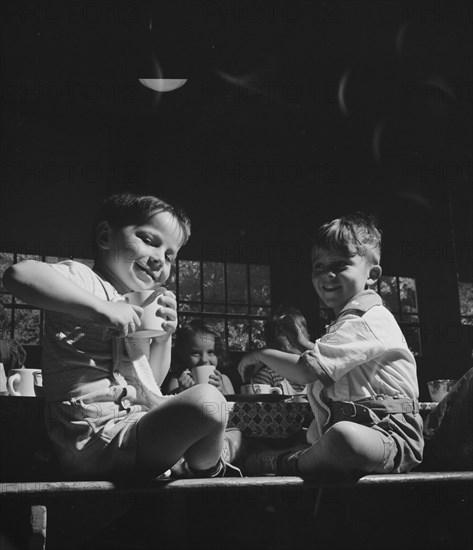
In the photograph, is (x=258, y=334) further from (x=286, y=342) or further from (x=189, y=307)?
(x=286, y=342)

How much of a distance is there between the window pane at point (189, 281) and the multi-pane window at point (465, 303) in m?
3.13

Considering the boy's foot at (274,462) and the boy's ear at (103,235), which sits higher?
the boy's ear at (103,235)

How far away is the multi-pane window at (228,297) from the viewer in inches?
298

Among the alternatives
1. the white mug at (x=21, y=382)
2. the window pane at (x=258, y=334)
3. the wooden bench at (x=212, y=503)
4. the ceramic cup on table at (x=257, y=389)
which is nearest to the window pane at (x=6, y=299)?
the window pane at (x=258, y=334)

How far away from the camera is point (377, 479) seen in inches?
59.2

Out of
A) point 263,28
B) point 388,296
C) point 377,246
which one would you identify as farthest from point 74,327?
point 388,296

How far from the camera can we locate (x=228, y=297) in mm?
7766

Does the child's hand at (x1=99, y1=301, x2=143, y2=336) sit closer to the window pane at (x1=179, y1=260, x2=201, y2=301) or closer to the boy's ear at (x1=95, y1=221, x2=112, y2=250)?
the boy's ear at (x1=95, y1=221, x2=112, y2=250)

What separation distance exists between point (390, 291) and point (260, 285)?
62.2 inches

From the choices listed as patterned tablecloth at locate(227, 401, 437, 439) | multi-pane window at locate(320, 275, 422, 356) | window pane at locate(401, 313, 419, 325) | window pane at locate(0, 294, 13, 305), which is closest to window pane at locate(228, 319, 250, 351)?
multi-pane window at locate(320, 275, 422, 356)

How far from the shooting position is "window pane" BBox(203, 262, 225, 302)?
7.70 m

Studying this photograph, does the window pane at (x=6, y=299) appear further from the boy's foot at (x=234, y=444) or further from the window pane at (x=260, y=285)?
the boy's foot at (x=234, y=444)

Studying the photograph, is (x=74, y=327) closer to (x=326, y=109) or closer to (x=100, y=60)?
(x=100, y=60)

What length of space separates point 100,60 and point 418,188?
4.81 metres
